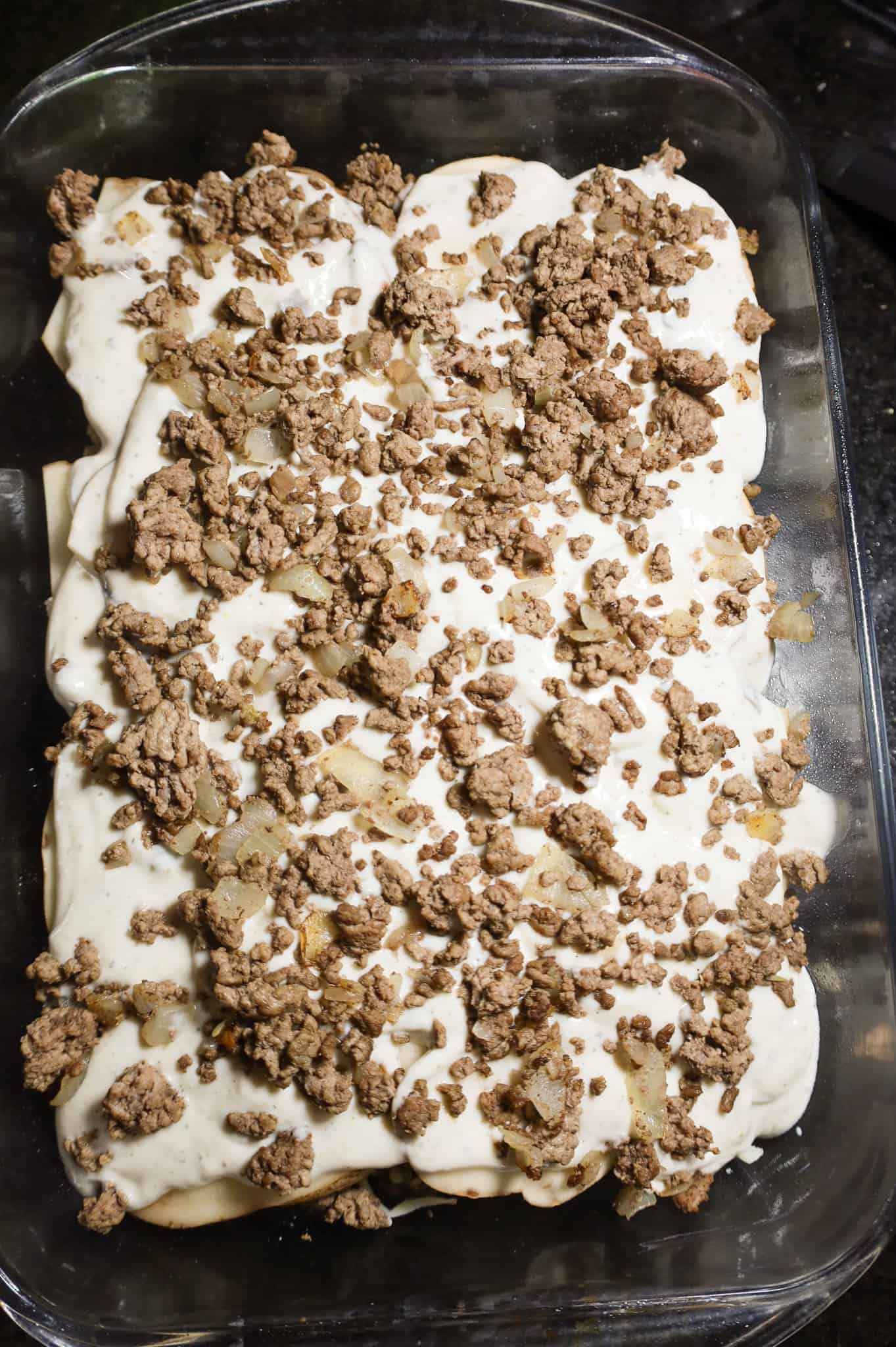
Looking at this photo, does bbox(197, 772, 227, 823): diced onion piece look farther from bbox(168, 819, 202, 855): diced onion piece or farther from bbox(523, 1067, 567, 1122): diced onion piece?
bbox(523, 1067, 567, 1122): diced onion piece

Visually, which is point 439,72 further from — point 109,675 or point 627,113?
point 109,675

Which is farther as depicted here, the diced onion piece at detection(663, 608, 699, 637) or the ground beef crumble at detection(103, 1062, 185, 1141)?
the diced onion piece at detection(663, 608, 699, 637)

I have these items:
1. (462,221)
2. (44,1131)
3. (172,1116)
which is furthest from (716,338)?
(44,1131)

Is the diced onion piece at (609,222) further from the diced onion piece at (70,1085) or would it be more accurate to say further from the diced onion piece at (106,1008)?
the diced onion piece at (70,1085)

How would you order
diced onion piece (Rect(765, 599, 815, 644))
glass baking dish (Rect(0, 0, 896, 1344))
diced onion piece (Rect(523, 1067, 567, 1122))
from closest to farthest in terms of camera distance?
diced onion piece (Rect(523, 1067, 567, 1122)), glass baking dish (Rect(0, 0, 896, 1344)), diced onion piece (Rect(765, 599, 815, 644))

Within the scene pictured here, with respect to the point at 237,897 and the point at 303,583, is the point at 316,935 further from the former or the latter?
the point at 303,583

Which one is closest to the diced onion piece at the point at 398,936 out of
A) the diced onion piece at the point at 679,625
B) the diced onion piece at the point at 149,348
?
the diced onion piece at the point at 679,625

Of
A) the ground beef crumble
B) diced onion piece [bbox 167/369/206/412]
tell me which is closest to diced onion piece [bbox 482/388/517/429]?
diced onion piece [bbox 167/369/206/412]
